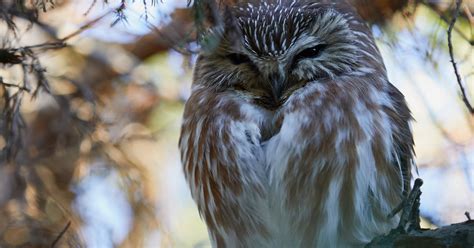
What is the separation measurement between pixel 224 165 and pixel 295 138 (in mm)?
328

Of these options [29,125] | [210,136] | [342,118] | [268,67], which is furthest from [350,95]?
[29,125]

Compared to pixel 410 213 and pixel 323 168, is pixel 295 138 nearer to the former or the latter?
pixel 323 168

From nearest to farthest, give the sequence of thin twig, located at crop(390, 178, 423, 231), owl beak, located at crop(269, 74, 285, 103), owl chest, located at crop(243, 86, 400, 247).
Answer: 1. thin twig, located at crop(390, 178, 423, 231)
2. owl chest, located at crop(243, 86, 400, 247)
3. owl beak, located at crop(269, 74, 285, 103)

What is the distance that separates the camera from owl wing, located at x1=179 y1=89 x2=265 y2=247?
3.36 metres

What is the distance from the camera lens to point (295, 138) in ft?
10.9

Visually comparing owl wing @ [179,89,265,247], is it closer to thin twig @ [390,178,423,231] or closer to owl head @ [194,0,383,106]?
owl head @ [194,0,383,106]

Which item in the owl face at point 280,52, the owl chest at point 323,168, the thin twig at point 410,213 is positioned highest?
the owl face at point 280,52

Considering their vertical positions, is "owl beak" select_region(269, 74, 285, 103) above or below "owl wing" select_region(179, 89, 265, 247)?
above

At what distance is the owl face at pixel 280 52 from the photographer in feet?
11.6

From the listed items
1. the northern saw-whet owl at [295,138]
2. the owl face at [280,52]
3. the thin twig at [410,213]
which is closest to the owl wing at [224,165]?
the northern saw-whet owl at [295,138]

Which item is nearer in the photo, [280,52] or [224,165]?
[224,165]

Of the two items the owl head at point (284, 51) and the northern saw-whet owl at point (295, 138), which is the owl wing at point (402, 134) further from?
the owl head at point (284, 51)

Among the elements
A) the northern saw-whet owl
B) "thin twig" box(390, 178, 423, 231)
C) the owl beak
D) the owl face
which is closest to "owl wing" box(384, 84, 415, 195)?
the northern saw-whet owl

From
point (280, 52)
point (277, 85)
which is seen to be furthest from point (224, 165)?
point (280, 52)
